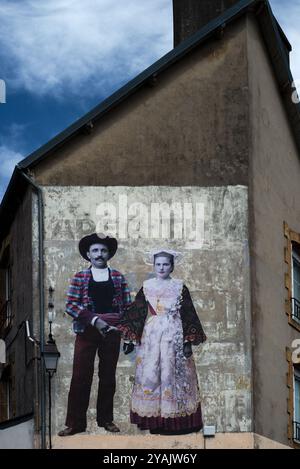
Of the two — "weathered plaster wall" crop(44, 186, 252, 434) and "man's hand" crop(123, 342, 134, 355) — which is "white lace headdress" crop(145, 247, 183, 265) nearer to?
"weathered plaster wall" crop(44, 186, 252, 434)

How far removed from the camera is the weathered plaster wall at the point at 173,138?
1033 inches

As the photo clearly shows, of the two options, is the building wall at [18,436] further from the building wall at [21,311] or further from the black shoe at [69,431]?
the black shoe at [69,431]

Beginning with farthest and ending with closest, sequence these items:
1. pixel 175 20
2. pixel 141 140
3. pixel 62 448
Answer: pixel 175 20
pixel 141 140
pixel 62 448

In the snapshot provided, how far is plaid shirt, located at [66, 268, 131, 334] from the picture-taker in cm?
2550

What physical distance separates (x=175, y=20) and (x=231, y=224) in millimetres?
7288

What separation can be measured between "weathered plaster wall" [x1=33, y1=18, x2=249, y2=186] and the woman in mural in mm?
1805

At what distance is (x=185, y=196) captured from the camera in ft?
85.9

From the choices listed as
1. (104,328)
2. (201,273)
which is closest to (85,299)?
(104,328)

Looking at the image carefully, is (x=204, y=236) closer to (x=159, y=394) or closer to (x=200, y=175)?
(x=200, y=175)

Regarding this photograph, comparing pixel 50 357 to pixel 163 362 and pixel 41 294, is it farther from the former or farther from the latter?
pixel 163 362

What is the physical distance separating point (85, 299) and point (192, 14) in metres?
8.75

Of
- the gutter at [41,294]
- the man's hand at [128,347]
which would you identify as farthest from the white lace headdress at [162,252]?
the gutter at [41,294]
